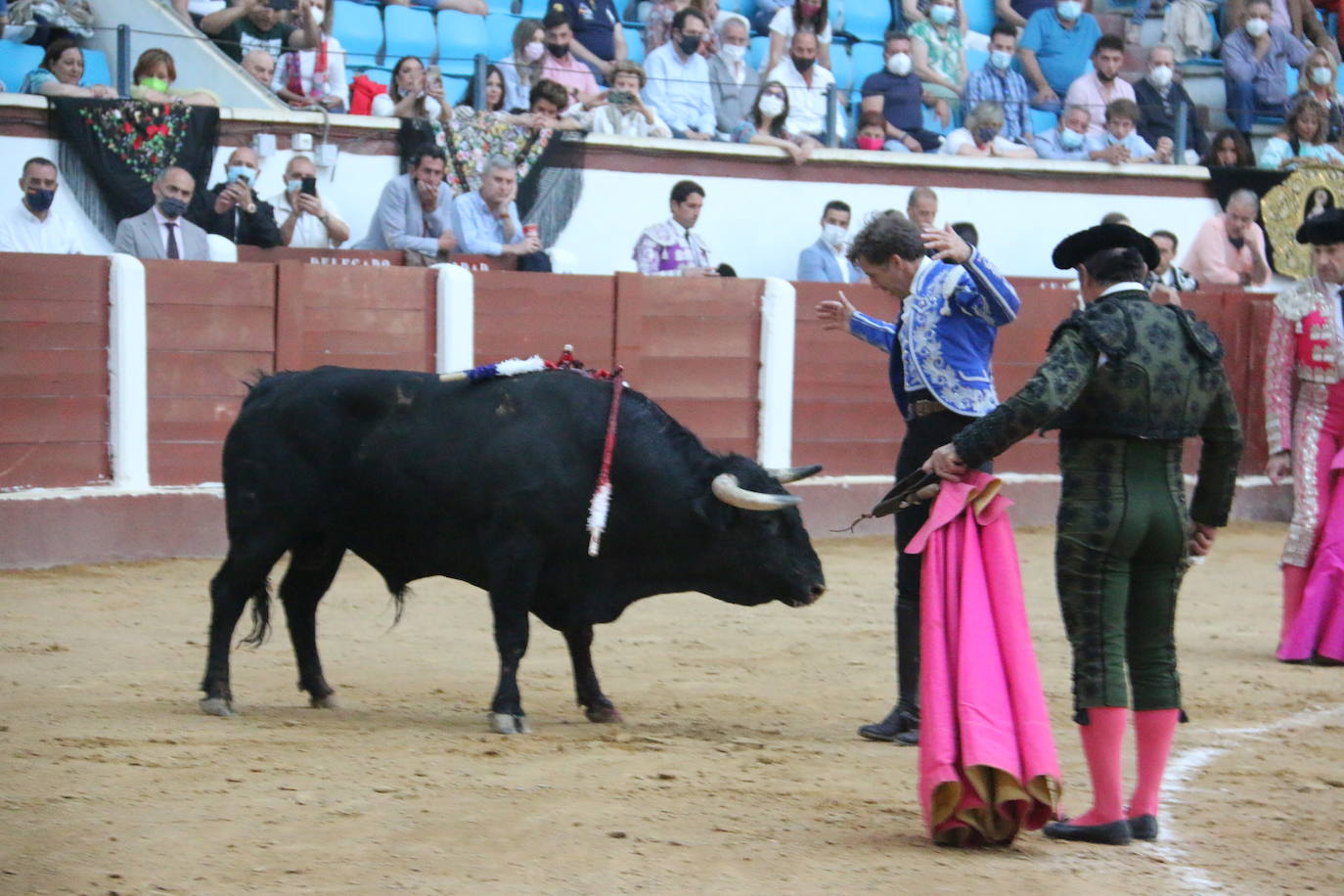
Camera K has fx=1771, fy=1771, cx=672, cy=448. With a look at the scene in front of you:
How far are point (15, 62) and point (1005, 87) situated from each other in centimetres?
647

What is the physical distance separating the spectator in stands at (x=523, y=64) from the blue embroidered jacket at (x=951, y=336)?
18.4ft

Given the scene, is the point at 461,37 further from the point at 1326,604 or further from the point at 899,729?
the point at 899,729

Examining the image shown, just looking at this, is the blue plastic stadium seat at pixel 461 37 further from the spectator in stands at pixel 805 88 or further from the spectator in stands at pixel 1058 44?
the spectator in stands at pixel 1058 44

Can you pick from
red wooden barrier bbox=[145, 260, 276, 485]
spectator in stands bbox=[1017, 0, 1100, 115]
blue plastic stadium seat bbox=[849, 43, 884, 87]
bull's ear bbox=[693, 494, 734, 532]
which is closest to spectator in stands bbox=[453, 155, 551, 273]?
red wooden barrier bbox=[145, 260, 276, 485]

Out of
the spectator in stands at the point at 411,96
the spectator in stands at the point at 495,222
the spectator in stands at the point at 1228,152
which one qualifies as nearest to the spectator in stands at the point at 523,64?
the spectator in stands at the point at 411,96

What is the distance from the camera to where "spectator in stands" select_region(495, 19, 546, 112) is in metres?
9.72

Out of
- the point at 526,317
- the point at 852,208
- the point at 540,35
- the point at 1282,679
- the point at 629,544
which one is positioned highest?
the point at 540,35

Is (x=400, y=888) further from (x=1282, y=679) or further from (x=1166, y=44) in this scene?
(x=1166, y=44)

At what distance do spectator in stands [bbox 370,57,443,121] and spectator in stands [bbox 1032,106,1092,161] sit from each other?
456 centimetres

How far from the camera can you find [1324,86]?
1306cm

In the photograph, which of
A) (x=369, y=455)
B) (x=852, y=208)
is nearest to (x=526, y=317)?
(x=852, y=208)

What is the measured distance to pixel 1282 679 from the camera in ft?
18.9

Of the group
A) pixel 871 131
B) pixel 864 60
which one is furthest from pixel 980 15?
pixel 871 131

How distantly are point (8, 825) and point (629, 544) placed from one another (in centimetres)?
187
